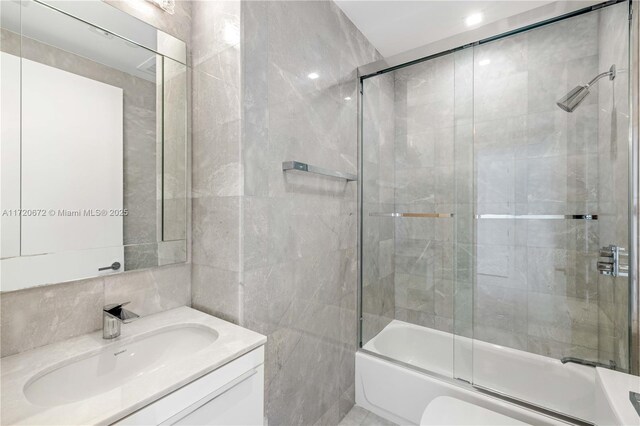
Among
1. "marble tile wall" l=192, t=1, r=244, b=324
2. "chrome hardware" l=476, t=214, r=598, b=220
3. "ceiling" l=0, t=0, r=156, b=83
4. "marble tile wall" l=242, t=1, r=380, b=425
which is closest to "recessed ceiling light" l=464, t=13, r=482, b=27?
"marble tile wall" l=242, t=1, r=380, b=425

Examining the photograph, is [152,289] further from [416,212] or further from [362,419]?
[416,212]

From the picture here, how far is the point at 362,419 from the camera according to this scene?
69.6 inches

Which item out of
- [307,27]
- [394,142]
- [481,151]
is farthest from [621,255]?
[307,27]

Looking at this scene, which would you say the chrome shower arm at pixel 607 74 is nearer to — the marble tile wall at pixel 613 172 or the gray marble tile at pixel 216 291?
the marble tile wall at pixel 613 172

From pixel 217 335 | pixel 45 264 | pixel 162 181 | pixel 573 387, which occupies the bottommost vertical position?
pixel 573 387

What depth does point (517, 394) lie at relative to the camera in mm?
1593

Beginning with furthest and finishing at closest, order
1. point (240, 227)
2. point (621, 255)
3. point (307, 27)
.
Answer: point (307, 27) < point (621, 255) < point (240, 227)

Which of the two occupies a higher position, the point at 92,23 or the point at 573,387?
the point at 92,23

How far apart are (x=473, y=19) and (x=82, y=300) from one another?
2.56m

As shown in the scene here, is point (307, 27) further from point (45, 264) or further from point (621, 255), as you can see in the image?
point (621, 255)

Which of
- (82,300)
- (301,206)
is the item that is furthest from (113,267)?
(301,206)

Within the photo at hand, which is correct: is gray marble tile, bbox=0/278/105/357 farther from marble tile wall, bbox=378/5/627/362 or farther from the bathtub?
marble tile wall, bbox=378/5/627/362

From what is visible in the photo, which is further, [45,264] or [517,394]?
[517,394]

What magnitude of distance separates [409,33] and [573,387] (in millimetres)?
2354
